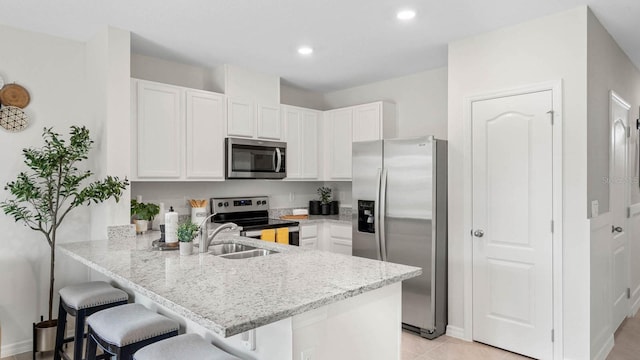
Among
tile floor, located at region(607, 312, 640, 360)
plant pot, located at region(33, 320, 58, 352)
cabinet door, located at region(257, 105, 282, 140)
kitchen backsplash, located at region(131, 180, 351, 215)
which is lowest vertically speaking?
tile floor, located at region(607, 312, 640, 360)

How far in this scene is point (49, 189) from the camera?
120 inches

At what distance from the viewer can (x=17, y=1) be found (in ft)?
8.93

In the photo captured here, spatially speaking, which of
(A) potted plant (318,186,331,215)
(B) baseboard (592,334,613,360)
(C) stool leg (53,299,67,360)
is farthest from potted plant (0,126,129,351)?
(B) baseboard (592,334,613,360)

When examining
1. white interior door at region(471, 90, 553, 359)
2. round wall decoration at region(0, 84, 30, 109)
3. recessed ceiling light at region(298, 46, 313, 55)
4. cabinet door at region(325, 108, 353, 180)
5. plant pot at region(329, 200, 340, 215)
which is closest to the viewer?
white interior door at region(471, 90, 553, 359)

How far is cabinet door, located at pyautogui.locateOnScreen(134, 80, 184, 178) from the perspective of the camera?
3527 millimetres

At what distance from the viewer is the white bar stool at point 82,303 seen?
2393 millimetres

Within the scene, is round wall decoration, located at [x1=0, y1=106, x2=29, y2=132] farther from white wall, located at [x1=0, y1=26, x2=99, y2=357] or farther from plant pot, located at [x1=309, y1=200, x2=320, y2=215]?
plant pot, located at [x1=309, y1=200, x2=320, y2=215]

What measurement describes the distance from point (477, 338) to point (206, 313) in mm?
2760

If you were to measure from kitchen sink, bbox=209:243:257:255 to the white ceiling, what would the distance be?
1666 millimetres

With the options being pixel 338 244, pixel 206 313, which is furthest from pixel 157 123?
pixel 206 313

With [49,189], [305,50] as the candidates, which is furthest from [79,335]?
[305,50]

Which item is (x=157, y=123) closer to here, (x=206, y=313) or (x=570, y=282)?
(x=206, y=313)

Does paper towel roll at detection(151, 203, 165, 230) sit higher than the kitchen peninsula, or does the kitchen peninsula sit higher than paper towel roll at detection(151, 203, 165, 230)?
paper towel roll at detection(151, 203, 165, 230)

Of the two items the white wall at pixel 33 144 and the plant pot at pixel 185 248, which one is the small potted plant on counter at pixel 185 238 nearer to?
the plant pot at pixel 185 248
